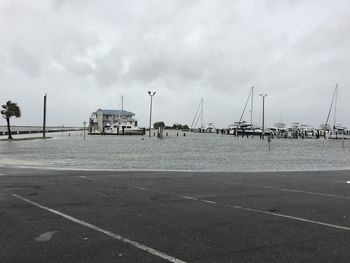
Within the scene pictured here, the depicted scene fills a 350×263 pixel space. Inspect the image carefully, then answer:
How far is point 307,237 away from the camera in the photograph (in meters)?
7.15

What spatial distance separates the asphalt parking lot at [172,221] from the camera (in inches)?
A: 243

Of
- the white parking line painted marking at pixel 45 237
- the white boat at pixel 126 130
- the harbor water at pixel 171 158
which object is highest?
the white boat at pixel 126 130

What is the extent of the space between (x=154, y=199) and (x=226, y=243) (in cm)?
438

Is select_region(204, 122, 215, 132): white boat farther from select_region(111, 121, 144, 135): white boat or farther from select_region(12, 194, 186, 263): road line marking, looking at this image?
select_region(12, 194, 186, 263): road line marking

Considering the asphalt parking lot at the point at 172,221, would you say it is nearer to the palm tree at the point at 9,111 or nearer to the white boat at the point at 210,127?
the palm tree at the point at 9,111

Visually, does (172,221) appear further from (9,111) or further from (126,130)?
(126,130)

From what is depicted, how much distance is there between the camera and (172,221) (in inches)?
326

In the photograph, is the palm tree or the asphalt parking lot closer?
the asphalt parking lot

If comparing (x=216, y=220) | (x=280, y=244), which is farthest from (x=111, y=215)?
(x=280, y=244)

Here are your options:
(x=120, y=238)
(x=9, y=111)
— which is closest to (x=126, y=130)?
(x=9, y=111)

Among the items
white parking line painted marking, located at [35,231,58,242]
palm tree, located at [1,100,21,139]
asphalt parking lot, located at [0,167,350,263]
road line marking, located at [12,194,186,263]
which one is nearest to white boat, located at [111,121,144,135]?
palm tree, located at [1,100,21,139]

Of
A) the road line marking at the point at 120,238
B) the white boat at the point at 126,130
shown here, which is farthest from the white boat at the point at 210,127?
the road line marking at the point at 120,238

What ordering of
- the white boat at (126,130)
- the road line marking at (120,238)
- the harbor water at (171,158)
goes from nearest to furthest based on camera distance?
1. the road line marking at (120,238)
2. the harbor water at (171,158)
3. the white boat at (126,130)

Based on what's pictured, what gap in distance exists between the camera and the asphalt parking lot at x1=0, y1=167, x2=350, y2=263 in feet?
20.3
